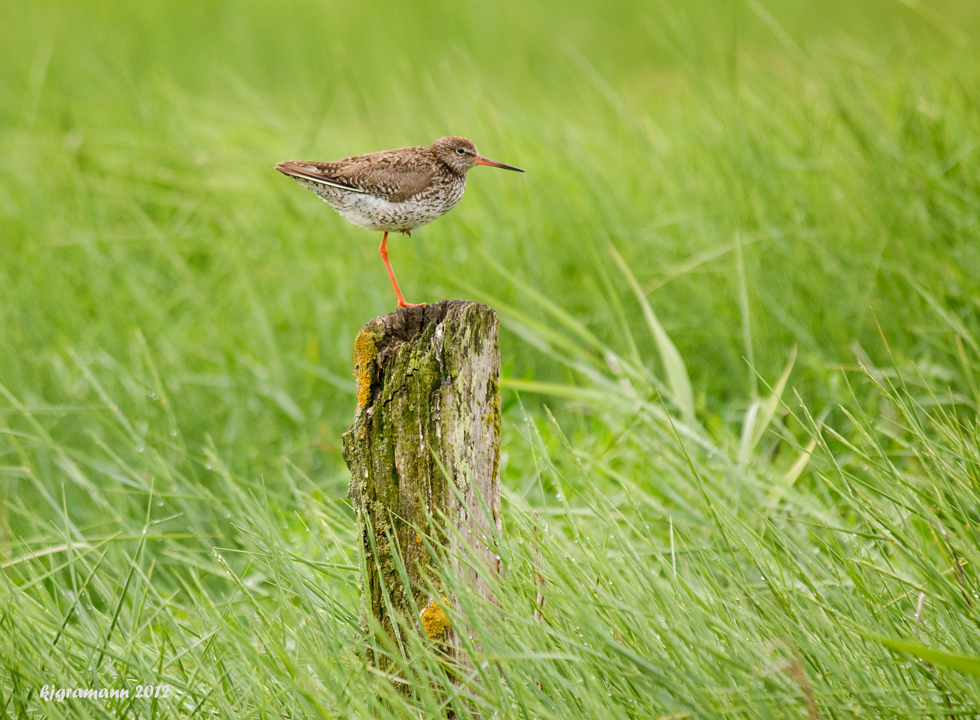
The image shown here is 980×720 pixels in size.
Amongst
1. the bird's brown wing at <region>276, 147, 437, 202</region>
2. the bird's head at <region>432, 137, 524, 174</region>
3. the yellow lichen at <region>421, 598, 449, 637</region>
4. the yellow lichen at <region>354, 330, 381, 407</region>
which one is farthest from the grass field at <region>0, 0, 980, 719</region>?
the bird's brown wing at <region>276, 147, 437, 202</region>

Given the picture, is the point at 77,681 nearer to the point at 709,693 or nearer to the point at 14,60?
the point at 709,693

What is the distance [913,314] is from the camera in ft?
13.6

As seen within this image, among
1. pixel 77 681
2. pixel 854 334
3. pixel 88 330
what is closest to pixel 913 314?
pixel 854 334

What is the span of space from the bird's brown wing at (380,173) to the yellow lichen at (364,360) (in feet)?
2.41

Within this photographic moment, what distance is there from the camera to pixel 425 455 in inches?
80.2

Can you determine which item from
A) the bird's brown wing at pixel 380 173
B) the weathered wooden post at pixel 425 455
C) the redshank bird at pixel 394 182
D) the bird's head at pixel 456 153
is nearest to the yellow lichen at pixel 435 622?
the weathered wooden post at pixel 425 455

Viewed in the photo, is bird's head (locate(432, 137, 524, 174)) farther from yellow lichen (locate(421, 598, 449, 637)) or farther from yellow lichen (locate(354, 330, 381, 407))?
yellow lichen (locate(421, 598, 449, 637))

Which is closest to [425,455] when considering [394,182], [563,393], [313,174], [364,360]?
[364,360]

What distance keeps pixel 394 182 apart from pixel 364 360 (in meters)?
0.84

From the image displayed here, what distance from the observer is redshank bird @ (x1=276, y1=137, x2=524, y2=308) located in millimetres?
2740

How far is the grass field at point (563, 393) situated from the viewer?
1.87m

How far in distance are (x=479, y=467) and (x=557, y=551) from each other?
1.01ft

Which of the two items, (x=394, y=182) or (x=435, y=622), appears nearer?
(x=435, y=622)

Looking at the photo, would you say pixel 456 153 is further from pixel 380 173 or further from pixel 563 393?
pixel 563 393
